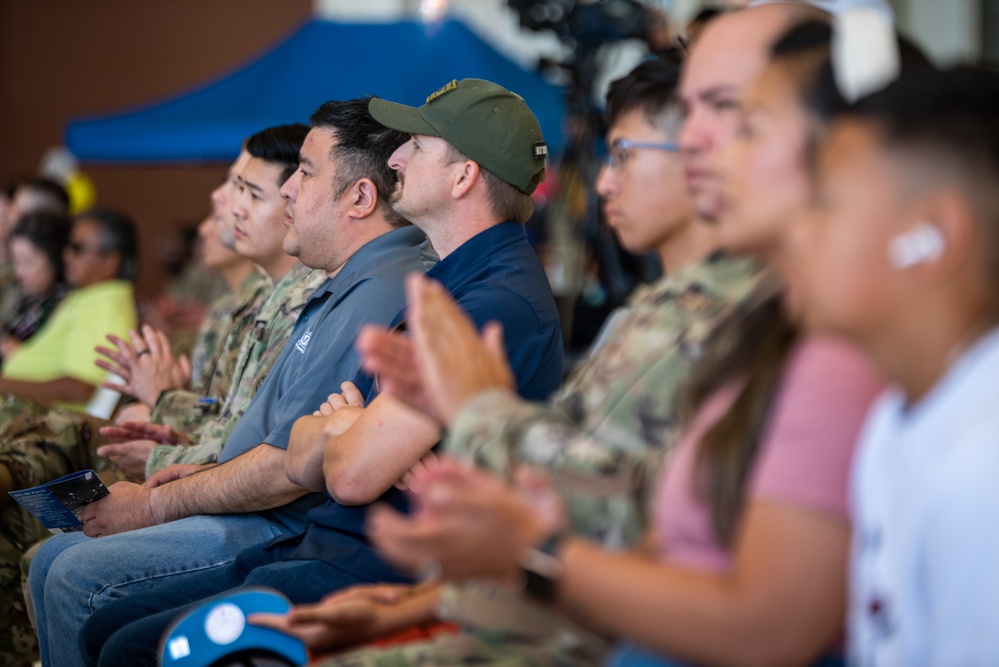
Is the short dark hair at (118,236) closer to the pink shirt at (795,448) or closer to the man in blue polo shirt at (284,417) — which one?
the man in blue polo shirt at (284,417)

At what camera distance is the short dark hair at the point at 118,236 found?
4328 mm

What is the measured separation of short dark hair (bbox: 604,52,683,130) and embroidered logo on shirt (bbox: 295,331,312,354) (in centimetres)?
92

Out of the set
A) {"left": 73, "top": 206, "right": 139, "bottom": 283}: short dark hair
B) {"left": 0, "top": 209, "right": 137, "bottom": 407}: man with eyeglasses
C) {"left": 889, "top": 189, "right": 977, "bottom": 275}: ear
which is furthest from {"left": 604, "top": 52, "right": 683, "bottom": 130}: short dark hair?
{"left": 73, "top": 206, "right": 139, "bottom": 283}: short dark hair

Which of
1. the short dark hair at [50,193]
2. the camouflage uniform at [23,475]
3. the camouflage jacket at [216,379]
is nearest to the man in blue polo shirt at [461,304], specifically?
the camouflage uniform at [23,475]

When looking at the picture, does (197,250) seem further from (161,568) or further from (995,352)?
(995,352)

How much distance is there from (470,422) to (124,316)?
3.09 metres

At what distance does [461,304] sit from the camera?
191 cm

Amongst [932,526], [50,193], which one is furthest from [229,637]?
[50,193]

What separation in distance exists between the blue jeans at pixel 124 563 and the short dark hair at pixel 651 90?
3.81ft

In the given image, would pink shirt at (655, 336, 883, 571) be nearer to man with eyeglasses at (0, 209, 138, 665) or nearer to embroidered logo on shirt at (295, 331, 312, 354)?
embroidered logo on shirt at (295, 331, 312, 354)

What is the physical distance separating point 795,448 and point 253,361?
1.86 metres

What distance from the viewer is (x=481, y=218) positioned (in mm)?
2146

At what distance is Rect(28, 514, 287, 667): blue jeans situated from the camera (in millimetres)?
2146

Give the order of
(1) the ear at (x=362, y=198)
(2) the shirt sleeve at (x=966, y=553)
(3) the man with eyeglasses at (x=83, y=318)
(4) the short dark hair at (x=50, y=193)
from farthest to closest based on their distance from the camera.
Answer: (4) the short dark hair at (x=50, y=193) → (3) the man with eyeglasses at (x=83, y=318) → (1) the ear at (x=362, y=198) → (2) the shirt sleeve at (x=966, y=553)
